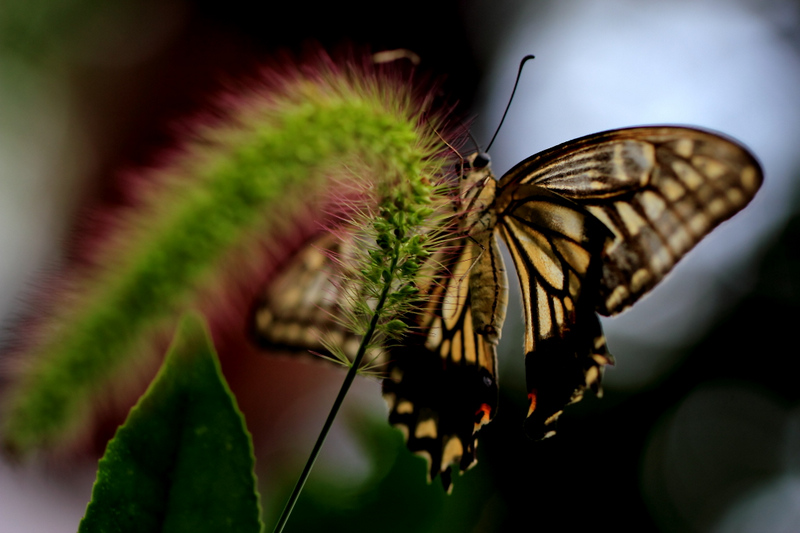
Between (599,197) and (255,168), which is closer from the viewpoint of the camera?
(255,168)

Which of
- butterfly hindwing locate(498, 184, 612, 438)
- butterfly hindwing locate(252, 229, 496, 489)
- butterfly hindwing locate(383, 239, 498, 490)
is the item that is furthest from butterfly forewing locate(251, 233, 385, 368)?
butterfly hindwing locate(498, 184, 612, 438)

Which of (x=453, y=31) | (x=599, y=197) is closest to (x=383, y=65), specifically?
(x=599, y=197)

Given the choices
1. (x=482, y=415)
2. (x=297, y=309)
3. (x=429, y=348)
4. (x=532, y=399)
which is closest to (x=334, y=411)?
(x=482, y=415)

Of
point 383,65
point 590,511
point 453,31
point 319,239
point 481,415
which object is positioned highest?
point 453,31

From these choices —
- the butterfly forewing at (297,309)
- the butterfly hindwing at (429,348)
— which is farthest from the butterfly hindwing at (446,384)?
the butterfly forewing at (297,309)

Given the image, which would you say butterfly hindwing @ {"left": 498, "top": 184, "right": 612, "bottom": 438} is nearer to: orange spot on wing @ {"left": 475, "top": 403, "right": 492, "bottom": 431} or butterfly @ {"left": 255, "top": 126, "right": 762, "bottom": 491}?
butterfly @ {"left": 255, "top": 126, "right": 762, "bottom": 491}

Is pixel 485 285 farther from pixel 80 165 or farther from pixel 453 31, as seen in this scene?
pixel 453 31

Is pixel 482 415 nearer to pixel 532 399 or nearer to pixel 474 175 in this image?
pixel 532 399
